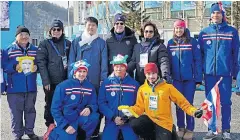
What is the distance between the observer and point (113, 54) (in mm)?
4891

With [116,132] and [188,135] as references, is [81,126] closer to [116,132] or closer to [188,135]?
[116,132]

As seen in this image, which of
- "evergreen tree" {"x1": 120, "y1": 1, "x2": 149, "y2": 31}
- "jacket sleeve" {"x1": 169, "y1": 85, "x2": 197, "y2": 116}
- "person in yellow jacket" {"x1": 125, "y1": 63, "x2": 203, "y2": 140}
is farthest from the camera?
"evergreen tree" {"x1": 120, "y1": 1, "x2": 149, "y2": 31}

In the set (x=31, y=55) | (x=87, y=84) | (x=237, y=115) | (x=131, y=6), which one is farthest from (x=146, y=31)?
(x=131, y=6)

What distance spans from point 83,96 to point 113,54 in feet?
2.79

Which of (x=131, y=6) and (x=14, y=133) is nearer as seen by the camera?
(x=14, y=133)

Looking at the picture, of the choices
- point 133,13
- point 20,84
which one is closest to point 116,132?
point 20,84

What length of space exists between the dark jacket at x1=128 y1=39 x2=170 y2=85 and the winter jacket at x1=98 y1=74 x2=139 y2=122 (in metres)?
0.31

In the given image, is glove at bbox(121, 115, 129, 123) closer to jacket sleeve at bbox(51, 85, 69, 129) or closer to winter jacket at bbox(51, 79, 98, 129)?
winter jacket at bbox(51, 79, 98, 129)

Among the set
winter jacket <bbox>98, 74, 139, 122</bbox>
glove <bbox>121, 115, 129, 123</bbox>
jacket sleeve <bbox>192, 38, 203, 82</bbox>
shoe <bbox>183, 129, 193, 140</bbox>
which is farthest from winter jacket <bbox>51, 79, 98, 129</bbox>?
jacket sleeve <bbox>192, 38, 203, 82</bbox>

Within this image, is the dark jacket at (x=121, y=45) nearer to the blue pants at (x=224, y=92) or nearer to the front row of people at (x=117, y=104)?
the front row of people at (x=117, y=104)

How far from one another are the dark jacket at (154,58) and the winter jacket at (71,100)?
765mm

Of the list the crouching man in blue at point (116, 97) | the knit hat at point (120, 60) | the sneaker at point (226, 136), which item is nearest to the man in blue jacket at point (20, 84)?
the crouching man in blue at point (116, 97)

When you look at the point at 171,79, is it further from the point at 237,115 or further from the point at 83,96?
the point at 237,115

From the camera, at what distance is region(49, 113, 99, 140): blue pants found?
14.0 ft
